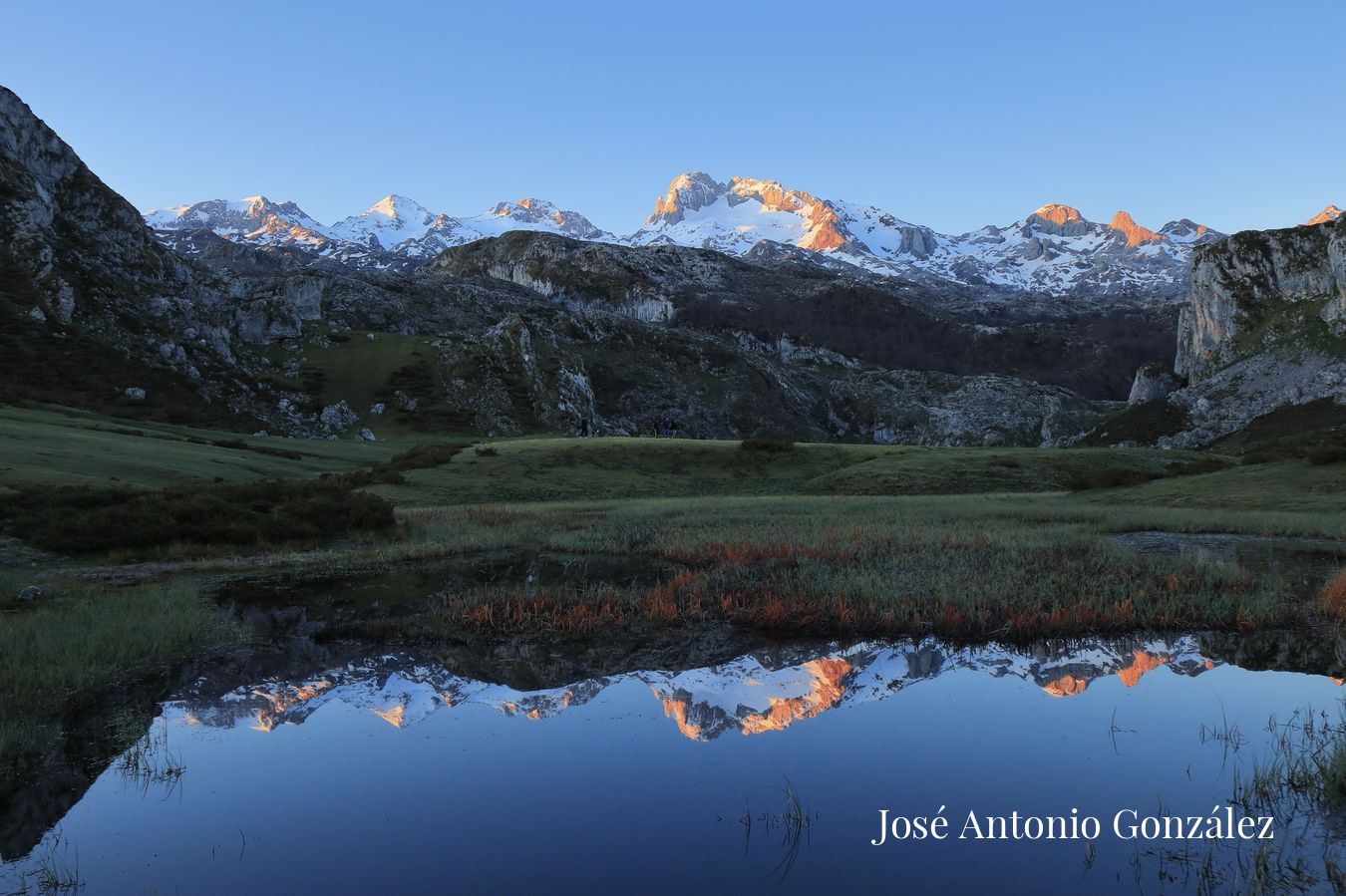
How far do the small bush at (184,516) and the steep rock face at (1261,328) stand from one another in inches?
5736

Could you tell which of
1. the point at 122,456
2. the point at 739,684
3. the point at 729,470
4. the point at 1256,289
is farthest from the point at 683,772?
the point at 1256,289

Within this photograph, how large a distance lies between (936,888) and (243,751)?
358 inches

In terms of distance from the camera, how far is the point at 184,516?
29.7 metres

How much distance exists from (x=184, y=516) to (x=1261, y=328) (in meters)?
177

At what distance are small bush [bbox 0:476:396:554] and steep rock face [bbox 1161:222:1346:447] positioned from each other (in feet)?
478

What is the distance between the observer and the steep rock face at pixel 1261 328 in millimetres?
132500

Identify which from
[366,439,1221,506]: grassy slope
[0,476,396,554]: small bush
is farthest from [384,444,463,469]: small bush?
[0,476,396,554]: small bush

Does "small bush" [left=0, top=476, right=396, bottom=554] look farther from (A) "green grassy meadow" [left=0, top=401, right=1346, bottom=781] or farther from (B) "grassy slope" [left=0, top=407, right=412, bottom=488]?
(B) "grassy slope" [left=0, top=407, right=412, bottom=488]

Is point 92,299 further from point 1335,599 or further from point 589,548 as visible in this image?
point 1335,599

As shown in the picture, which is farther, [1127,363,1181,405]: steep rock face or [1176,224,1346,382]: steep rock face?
[1127,363,1181,405]: steep rock face

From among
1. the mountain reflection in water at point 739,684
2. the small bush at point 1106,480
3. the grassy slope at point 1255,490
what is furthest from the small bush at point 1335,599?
the small bush at point 1106,480

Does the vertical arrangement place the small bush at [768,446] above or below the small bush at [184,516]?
above

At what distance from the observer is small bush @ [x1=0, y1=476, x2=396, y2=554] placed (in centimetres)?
2702

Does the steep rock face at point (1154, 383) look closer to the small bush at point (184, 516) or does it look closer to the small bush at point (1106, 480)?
the small bush at point (1106, 480)
